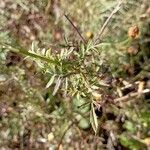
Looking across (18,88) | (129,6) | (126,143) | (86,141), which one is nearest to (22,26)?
(18,88)

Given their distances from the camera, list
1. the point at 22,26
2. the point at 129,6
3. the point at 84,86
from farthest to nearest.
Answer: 1. the point at 22,26
2. the point at 129,6
3. the point at 84,86

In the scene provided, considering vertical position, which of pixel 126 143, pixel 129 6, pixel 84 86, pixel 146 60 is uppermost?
pixel 129 6

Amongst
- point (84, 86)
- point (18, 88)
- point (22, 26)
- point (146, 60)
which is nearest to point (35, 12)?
point (22, 26)

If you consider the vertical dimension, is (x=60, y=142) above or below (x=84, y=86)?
below

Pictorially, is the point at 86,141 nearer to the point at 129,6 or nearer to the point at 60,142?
the point at 60,142

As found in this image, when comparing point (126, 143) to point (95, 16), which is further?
point (95, 16)

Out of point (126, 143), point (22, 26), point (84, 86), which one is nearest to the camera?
point (84, 86)
